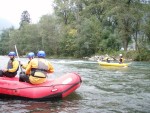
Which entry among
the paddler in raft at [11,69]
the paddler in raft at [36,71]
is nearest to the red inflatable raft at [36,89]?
the paddler in raft at [36,71]

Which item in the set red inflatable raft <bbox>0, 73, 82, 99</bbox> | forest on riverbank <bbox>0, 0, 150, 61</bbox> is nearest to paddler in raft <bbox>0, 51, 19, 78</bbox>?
red inflatable raft <bbox>0, 73, 82, 99</bbox>

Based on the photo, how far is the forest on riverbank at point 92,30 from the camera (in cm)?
4075

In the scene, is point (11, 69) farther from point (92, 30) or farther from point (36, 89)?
point (92, 30)

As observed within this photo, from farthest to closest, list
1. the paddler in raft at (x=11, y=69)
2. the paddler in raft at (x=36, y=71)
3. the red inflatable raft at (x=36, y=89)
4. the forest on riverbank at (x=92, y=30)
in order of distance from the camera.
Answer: the forest on riverbank at (x=92, y=30) → the paddler in raft at (x=11, y=69) → the paddler in raft at (x=36, y=71) → the red inflatable raft at (x=36, y=89)

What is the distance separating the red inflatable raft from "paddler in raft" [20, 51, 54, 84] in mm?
191

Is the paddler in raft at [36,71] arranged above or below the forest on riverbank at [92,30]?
below

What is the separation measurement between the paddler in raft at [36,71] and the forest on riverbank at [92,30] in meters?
30.6

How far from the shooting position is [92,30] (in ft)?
160

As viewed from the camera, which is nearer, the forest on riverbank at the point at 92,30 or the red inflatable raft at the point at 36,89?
the red inflatable raft at the point at 36,89

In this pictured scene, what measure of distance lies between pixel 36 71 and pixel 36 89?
0.62m

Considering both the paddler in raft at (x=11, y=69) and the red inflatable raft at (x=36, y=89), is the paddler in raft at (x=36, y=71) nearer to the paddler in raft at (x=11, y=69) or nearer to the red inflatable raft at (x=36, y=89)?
the red inflatable raft at (x=36, y=89)

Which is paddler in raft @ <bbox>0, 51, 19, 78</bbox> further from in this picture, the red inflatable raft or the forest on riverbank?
the forest on riverbank

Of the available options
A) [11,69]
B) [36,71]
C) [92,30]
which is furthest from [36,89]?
[92,30]

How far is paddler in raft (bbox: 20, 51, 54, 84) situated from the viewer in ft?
30.6
